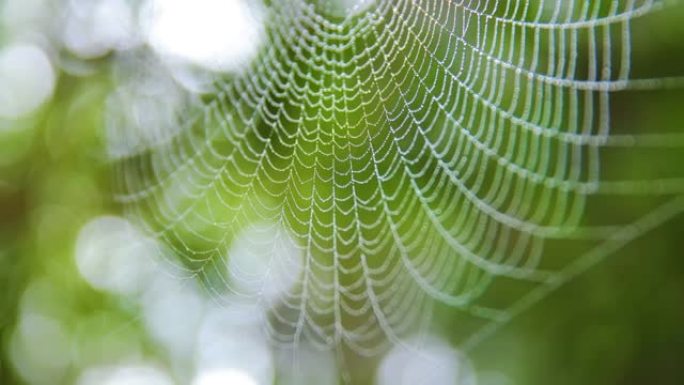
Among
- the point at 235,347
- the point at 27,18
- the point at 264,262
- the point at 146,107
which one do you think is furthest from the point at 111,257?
the point at 264,262

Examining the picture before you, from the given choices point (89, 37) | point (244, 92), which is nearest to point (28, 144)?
point (89, 37)

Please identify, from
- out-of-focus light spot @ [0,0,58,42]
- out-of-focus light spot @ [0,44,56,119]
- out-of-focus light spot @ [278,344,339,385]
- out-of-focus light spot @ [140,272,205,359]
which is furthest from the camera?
out-of-focus light spot @ [0,44,56,119]

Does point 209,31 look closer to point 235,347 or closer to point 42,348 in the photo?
point 235,347

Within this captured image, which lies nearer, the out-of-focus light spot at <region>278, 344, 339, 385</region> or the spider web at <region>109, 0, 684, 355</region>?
the spider web at <region>109, 0, 684, 355</region>

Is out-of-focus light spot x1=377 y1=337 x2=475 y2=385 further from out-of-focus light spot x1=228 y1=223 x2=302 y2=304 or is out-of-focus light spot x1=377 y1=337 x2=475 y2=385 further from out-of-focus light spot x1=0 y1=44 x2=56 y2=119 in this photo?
out-of-focus light spot x1=0 y1=44 x2=56 y2=119

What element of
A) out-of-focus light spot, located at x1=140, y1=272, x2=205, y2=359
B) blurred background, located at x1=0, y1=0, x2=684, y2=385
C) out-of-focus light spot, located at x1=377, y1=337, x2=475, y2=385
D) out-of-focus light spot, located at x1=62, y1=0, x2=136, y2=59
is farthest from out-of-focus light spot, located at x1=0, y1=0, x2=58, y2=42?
out-of-focus light spot, located at x1=377, y1=337, x2=475, y2=385
